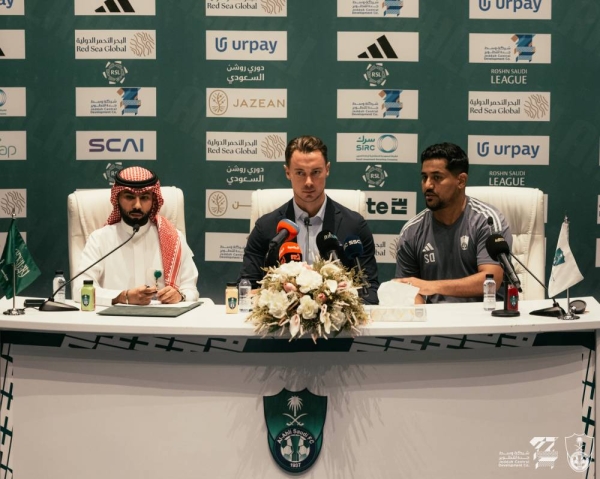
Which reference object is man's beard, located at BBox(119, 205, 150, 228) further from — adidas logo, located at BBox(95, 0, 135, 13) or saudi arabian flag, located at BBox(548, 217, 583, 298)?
saudi arabian flag, located at BBox(548, 217, 583, 298)

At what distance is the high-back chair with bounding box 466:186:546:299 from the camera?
13.8 feet

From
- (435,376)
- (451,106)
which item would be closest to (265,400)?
(435,376)

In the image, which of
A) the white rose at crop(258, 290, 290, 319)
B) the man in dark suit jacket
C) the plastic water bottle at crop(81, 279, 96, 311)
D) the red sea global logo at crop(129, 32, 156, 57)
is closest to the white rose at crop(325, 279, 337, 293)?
the white rose at crop(258, 290, 290, 319)

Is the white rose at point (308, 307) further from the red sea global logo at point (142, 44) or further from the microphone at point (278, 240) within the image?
the red sea global logo at point (142, 44)

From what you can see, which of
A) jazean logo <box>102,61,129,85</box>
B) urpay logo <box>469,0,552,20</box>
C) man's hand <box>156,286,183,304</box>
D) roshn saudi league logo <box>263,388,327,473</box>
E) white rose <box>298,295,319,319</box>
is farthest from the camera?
jazean logo <box>102,61,129,85</box>

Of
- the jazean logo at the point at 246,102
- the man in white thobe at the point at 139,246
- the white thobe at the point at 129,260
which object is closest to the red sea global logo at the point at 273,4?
the jazean logo at the point at 246,102

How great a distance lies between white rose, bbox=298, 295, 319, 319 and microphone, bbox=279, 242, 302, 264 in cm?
29

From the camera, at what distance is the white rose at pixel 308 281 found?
2.68 meters

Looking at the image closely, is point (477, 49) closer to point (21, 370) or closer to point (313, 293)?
point (313, 293)

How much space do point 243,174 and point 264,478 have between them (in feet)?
8.98

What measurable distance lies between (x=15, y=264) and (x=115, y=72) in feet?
7.87

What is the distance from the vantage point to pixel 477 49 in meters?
5.10

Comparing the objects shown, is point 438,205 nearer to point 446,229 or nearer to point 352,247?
point 446,229

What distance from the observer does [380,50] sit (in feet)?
16.8
